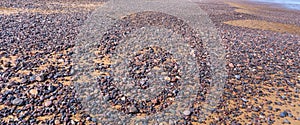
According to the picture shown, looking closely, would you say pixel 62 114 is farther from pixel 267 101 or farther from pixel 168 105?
pixel 267 101

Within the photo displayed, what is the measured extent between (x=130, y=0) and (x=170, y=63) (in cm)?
1958

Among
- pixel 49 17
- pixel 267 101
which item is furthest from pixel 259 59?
pixel 49 17

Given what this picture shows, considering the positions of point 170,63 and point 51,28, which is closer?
point 170,63

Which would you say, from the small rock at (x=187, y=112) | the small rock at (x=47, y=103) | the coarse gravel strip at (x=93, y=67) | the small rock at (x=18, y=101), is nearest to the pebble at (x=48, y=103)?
the small rock at (x=47, y=103)

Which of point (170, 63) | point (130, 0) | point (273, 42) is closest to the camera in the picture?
point (170, 63)

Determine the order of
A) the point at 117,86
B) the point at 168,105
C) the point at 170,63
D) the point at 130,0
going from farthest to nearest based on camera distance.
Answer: the point at 130,0 < the point at 170,63 < the point at 117,86 < the point at 168,105

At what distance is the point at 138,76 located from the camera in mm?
7996

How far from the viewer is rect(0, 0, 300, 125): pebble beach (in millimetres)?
6043

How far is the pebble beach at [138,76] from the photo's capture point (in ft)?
19.8

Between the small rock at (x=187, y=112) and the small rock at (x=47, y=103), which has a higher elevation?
the small rock at (x=47, y=103)

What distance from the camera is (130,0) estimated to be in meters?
27.2

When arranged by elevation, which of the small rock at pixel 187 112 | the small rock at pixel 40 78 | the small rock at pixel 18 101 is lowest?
the small rock at pixel 187 112

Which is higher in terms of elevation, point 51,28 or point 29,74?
point 51,28

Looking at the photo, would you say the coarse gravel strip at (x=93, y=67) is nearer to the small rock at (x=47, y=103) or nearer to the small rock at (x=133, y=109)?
the small rock at (x=133, y=109)
